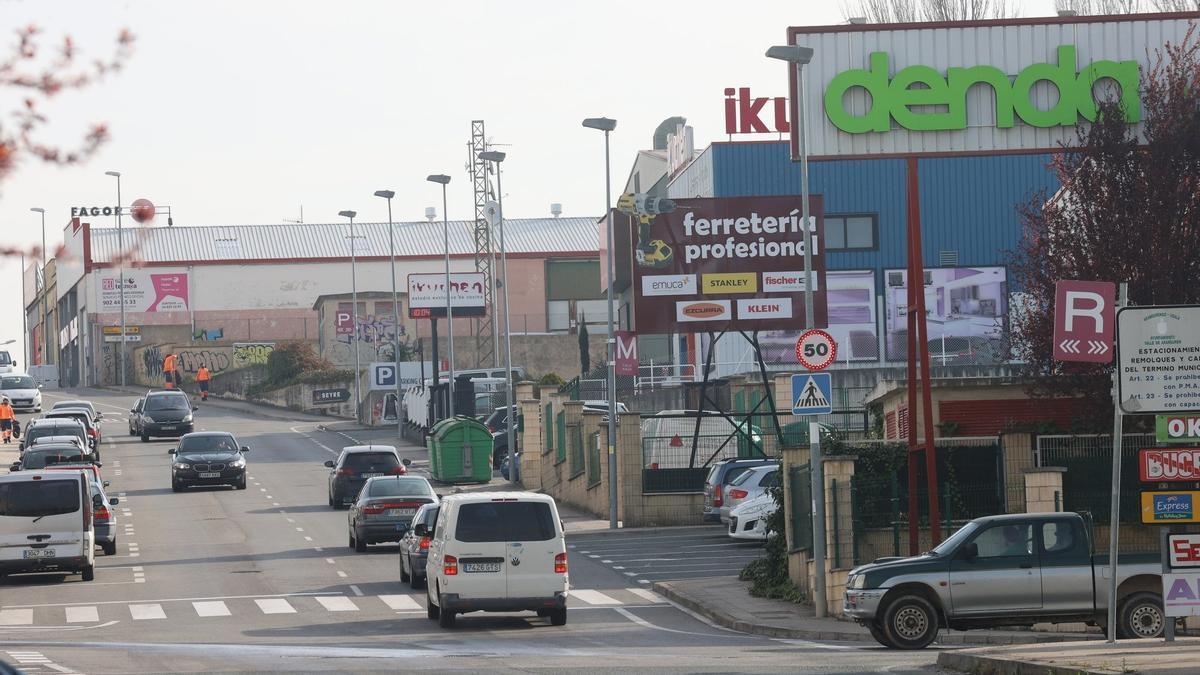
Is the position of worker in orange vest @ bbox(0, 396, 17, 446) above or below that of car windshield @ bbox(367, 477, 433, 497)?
above

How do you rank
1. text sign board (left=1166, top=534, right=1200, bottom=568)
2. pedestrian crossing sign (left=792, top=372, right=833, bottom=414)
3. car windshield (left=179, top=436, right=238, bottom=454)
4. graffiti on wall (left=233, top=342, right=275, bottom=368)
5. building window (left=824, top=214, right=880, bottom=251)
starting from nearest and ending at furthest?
text sign board (left=1166, top=534, right=1200, bottom=568)
pedestrian crossing sign (left=792, top=372, right=833, bottom=414)
car windshield (left=179, top=436, right=238, bottom=454)
building window (left=824, top=214, right=880, bottom=251)
graffiti on wall (left=233, top=342, right=275, bottom=368)

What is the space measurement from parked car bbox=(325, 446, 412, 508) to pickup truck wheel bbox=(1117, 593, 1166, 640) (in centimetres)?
2385

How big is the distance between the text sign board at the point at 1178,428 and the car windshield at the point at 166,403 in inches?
2120

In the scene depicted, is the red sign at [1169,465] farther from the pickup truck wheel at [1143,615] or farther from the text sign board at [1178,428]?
the pickup truck wheel at [1143,615]

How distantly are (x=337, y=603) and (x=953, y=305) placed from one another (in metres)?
42.1

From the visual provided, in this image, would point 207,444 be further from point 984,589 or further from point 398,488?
point 984,589

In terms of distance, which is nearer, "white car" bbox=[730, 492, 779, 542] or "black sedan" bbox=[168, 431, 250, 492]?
"white car" bbox=[730, 492, 779, 542]

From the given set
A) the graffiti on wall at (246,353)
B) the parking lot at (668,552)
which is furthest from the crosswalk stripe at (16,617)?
the graffiti on wall at (246,353)

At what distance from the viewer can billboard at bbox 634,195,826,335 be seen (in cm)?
4641

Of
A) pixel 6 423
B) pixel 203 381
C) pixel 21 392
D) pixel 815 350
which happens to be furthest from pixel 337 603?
pixel 203 381

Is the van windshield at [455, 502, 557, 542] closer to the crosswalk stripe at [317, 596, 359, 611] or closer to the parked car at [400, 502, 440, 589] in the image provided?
the crosswalk stripe at [317, 596, 359, 611]

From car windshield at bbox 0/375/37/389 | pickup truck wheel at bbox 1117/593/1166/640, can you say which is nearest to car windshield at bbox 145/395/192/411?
car windshield at bbox 0/375/37/389

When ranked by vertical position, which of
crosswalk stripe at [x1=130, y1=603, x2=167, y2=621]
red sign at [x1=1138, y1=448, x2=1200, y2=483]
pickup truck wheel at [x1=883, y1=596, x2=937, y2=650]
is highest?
red sign at [x1=1138, y1=448, x2=1200, y2=483]

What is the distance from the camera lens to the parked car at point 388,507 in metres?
34.2
